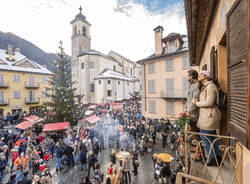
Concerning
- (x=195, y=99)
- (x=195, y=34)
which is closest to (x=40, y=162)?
(x=195, y=99)

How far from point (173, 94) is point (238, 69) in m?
15.4

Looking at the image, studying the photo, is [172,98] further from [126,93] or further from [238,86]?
[126,93]

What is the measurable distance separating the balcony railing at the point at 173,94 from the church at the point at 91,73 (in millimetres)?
13665

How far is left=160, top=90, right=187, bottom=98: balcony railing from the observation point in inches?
629

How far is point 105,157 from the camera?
10.0 metres

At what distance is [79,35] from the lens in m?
41.2

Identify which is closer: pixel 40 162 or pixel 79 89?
pixel 40 162

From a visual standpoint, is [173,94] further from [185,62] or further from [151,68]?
[151,68]

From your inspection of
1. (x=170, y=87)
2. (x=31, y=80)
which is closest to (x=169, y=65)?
(x=170, y=87)

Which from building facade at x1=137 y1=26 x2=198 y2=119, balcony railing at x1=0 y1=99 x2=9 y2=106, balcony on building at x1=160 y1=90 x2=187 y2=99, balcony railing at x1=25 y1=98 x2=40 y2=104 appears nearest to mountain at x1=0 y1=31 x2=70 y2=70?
balcony railing at x1=25 y1=98 x2=40 y2=104

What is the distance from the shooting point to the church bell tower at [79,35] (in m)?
41.3

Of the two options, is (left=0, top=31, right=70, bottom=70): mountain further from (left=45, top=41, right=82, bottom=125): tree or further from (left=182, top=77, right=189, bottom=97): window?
(left=182, top=77, right=189, bottom=97): window

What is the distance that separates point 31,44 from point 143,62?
109753mm

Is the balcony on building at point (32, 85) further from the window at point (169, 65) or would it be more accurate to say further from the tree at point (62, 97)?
the window at point (169, 65)
